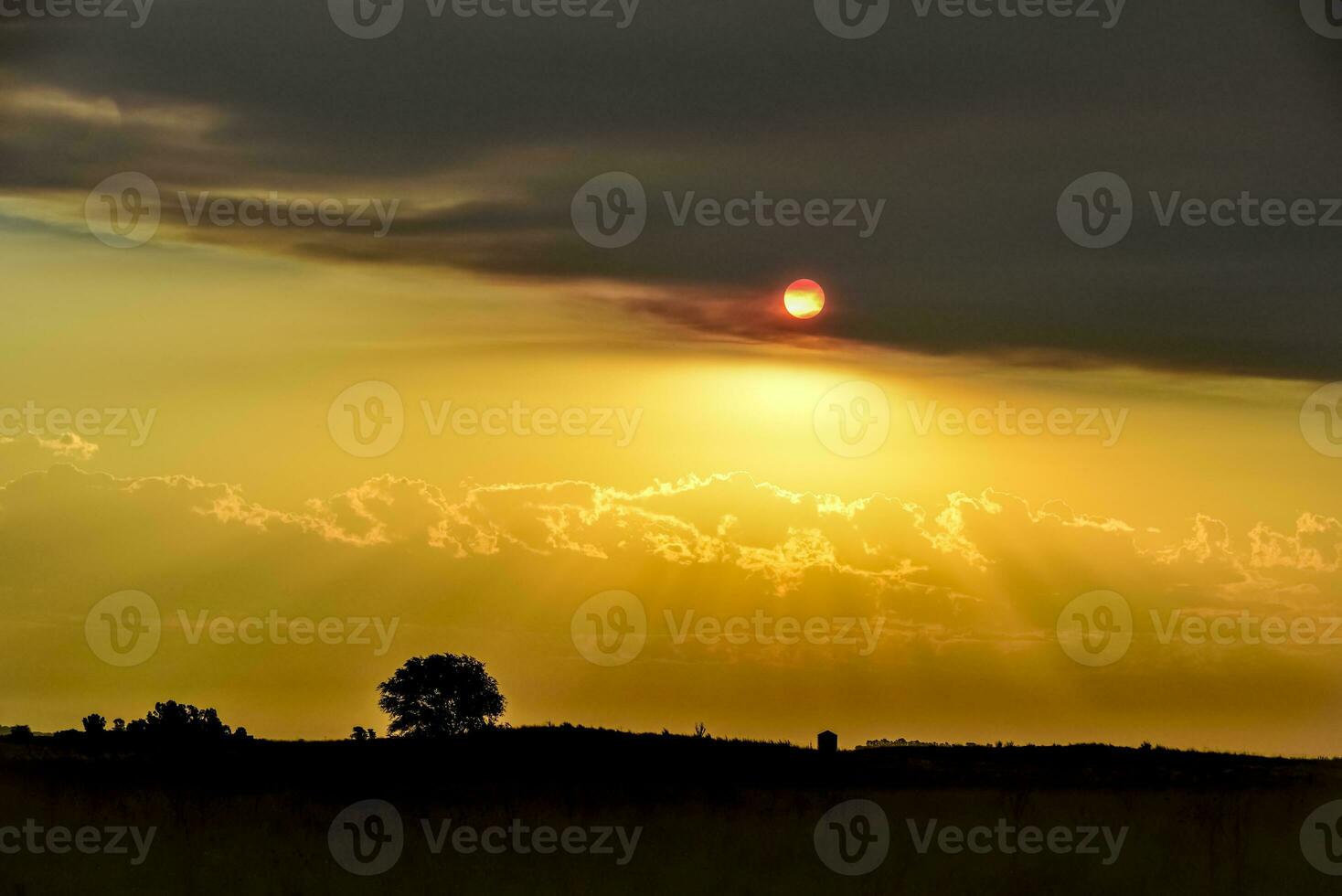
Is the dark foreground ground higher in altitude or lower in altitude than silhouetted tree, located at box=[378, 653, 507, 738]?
lower

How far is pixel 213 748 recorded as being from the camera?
34.9 metres

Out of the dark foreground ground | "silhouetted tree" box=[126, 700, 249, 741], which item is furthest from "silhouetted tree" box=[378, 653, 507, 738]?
the dark foreground ground

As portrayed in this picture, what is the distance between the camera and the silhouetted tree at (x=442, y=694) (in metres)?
71.6

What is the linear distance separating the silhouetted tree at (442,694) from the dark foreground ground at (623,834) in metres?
40.3

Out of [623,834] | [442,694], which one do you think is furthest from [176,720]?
[623,834]

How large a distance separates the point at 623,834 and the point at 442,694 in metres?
49.7

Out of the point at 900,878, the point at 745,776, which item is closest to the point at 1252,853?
the point at 900,878

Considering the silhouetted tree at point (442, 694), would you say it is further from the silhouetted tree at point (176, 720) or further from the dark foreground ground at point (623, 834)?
the dark foreground ground at point (623, 834)

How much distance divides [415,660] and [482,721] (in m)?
4.29

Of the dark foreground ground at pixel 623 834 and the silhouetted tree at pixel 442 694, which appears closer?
the dark foreground ground at pixel 623 834

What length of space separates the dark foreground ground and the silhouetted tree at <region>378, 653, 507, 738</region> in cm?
4035

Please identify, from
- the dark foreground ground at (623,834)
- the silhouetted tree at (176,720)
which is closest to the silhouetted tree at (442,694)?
the silhouetted tree at (176,720)

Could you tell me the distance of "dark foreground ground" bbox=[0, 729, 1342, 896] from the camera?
22062mm

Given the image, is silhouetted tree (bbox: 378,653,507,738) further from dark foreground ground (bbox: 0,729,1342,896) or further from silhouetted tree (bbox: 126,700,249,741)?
dark foreground ground (bbox: 0,729,1342,896)
